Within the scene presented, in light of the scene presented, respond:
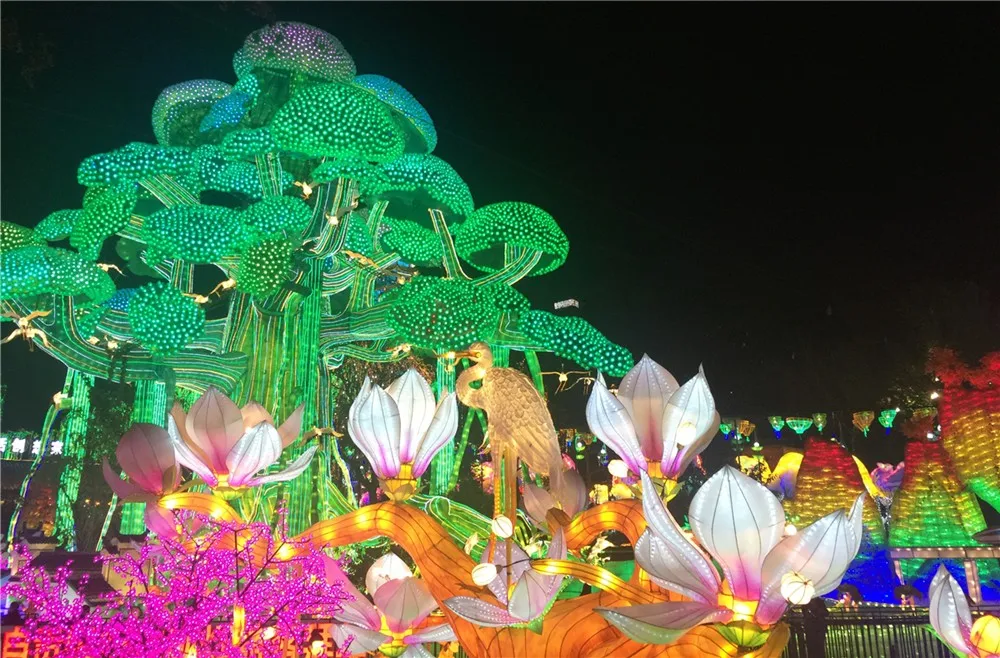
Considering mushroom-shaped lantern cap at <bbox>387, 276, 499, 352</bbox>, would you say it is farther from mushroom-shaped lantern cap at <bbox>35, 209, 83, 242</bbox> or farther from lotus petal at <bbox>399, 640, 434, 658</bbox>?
lotus petal at <bbox>399, 640, 434, 658</bbox>

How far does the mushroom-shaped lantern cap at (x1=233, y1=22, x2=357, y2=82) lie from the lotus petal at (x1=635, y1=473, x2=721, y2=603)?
6.64 metres

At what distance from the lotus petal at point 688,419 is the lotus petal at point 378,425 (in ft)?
3.18

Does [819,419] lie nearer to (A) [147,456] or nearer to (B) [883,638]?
(B) [883,638]

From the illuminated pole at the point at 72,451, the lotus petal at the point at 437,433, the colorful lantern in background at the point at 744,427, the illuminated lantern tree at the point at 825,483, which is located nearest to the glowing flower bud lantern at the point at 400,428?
the lotus petal at the point at 437,433

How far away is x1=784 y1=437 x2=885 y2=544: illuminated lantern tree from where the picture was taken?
39.1 feet

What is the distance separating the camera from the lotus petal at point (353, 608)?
9.43 ft

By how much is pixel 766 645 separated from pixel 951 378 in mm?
9366

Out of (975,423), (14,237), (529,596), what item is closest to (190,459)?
(529,596)

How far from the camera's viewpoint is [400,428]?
2.74 meters

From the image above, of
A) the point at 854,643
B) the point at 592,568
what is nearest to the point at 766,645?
the point at 592,568

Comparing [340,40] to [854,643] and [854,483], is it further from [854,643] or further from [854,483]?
[854,483]

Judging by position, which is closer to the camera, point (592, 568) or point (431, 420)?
point (592, 568)

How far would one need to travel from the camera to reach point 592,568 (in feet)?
7.33

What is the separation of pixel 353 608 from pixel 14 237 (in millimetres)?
6454
